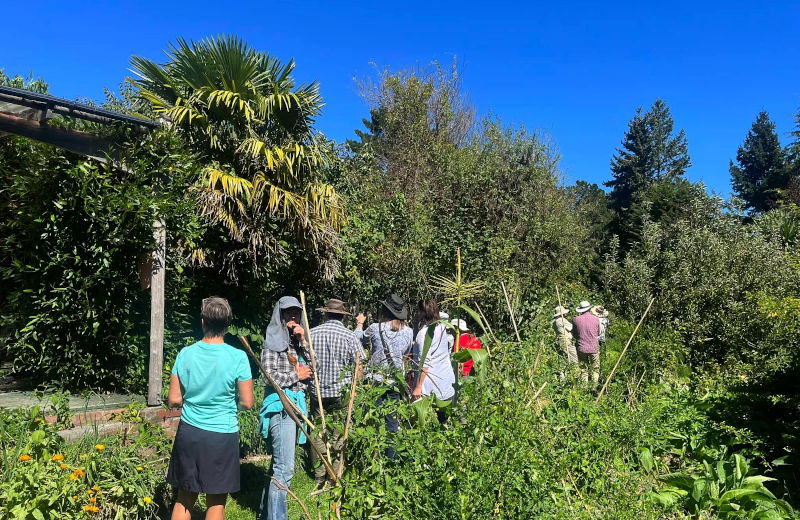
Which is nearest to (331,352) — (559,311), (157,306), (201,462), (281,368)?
(281,368)

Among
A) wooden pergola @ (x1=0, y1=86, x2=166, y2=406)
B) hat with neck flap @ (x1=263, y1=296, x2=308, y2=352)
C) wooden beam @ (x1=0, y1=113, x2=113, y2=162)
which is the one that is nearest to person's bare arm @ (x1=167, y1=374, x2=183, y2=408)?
hat with neck flap @ (x1=263, y1=296, x2=308, y2=352)

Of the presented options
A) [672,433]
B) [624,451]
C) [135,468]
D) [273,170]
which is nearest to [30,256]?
[135,468]

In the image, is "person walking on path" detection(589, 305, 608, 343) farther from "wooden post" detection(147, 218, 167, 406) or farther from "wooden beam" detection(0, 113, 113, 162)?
"wooden beam" detection(0, 113, 113, 162)

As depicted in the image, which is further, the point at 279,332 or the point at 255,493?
the point at 255,493

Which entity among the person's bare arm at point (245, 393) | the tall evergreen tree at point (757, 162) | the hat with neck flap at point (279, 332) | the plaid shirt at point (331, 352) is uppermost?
the tall evergreen tree at point (757, 162)

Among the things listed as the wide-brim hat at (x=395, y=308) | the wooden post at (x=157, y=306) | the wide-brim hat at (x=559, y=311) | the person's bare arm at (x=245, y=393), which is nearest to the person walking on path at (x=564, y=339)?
the wide-brim hat at (x=559, y=311)

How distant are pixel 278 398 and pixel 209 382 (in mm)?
764

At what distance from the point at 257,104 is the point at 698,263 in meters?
7.33

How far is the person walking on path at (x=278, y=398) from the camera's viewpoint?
4.00 meters

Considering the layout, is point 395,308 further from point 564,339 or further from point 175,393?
point 175,393

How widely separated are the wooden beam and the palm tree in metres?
1.93

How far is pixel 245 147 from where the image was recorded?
23.5 feet

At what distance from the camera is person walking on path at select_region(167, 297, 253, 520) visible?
3387 millimetres

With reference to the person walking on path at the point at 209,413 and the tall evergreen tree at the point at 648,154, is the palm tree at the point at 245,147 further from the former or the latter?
the tall evergreen tree at the point at 648,154
